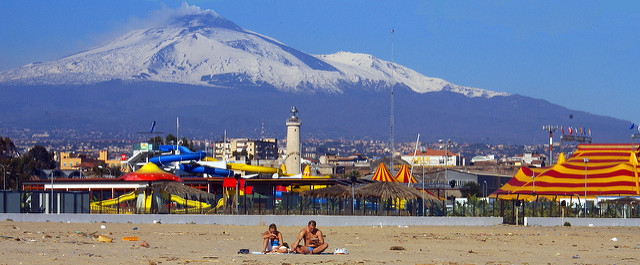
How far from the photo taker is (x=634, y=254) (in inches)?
1144

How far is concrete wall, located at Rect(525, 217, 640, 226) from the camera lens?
49031mm

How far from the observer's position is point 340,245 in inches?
1246

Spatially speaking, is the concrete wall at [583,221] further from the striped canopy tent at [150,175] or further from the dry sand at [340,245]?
the striped canopy tent at [150,175]

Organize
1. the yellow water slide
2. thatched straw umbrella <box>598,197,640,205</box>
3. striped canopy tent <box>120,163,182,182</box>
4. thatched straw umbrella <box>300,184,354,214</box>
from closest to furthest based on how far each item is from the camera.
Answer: the yellow water slide
thatched straw umbrella <box>300,184,354,214</box>
thatched straw umbrella <box>598,197,640,205</box>
striped canopy tent <box>120,163,182,182</box>

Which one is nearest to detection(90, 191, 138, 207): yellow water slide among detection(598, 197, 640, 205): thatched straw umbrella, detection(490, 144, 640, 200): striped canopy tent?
detection(490, 144, 640, 200): striped canopy tent

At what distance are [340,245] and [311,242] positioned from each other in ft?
18.0

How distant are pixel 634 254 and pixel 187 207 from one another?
76.7 ft

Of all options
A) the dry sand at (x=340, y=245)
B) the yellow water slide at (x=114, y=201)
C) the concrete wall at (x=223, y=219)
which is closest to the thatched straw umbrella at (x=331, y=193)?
the concrete wall at (x=223, y=219)

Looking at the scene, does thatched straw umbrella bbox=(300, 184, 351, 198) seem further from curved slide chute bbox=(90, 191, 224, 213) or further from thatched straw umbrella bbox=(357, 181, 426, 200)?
curved slide chute bbox=(90, 191, 224, 213)

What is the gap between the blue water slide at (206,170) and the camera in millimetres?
85562

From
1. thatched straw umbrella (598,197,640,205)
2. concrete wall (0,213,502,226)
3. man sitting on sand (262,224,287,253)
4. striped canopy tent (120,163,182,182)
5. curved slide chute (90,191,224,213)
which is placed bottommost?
concrete wall (0,213,502,226)

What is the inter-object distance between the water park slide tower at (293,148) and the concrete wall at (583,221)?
8021 cm

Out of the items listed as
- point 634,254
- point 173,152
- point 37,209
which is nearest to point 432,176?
point 173,152

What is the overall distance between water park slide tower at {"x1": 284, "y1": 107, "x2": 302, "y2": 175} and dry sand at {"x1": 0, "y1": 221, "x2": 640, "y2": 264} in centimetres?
8454
